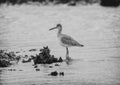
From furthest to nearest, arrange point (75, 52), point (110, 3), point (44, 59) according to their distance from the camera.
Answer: point (110, 3) → point (75, 52) → point (44, 59)

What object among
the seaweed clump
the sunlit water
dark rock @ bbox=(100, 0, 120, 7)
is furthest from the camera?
dark rock @ bbox=(100, 0, 120, 7)

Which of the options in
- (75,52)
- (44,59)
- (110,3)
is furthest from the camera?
(110,3)

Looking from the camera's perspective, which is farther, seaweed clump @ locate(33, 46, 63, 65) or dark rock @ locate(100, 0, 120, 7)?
dark rock @ locate(100, 0, 120, 7)

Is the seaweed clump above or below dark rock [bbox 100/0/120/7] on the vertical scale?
below

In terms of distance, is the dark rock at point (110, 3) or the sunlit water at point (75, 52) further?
the dark rock at point (110, 3)

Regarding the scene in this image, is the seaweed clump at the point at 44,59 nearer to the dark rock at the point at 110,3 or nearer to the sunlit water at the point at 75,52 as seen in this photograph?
the sunlit water at the point at 75,52

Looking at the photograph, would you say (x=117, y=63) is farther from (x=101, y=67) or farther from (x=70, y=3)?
(x=70, y=3)

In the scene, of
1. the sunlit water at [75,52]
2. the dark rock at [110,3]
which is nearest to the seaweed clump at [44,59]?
the sunlit water at [75,52]

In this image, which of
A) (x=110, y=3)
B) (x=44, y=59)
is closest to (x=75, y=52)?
(x=44, y=59)

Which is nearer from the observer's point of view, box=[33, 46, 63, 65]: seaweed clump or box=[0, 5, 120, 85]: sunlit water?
box=[0, 5, 120, 85]: sunlit water

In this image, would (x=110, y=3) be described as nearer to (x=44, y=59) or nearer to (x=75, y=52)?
(x=75, y=52)

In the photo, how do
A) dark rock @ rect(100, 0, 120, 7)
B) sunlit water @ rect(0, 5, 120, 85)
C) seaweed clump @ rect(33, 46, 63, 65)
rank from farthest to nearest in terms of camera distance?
dark rock @ rect(100, 0, 120, 7)
seaweed clump @ rect(33, 46, 63, 65)
sunlit water @ rect(0, 5, 120, 85)

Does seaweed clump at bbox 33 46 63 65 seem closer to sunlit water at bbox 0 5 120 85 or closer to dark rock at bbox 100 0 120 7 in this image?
sunlit water at bbox 0 5 120 85

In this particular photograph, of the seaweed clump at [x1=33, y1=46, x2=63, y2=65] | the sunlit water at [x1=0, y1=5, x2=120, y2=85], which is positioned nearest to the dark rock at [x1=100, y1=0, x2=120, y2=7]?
the sunlit water at [x1=0, y1=5, x2=120, y2=85]
